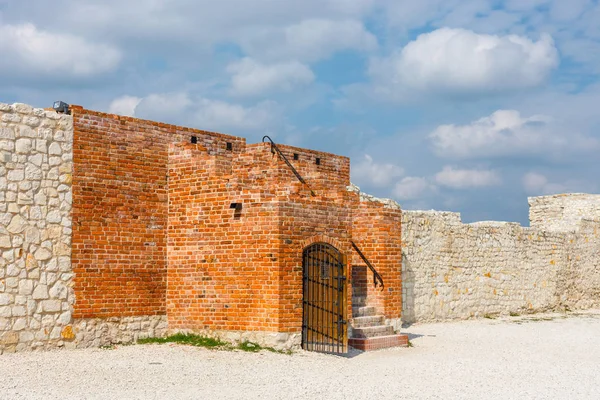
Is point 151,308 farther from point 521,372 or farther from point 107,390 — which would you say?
point 521,372

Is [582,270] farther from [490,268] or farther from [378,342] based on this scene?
[378,342]

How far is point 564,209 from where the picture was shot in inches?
1147

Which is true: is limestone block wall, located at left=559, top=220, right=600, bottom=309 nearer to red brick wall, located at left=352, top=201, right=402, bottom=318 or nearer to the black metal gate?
red brick wall, located at left=352, top=201, right=402, bottom=318

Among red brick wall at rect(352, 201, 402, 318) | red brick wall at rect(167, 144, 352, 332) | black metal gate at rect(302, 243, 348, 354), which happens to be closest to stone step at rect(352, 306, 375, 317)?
red brick wall at rect(352, 201, 402, 318)

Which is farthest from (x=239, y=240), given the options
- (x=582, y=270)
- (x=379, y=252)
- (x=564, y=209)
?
(x=564, y=209)

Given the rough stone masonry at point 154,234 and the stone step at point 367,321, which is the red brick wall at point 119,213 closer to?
the rough stone masonry at point 154,234

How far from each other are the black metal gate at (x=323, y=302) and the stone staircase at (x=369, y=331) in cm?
88

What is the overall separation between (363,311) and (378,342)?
3.35ft

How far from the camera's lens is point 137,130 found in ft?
42.8

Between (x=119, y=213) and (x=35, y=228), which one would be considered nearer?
(x=35, y=228)

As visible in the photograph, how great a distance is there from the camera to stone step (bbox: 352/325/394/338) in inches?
537

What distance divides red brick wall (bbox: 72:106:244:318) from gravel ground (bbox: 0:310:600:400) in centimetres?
105

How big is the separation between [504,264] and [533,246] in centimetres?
183

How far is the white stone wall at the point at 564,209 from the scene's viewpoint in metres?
28.8
